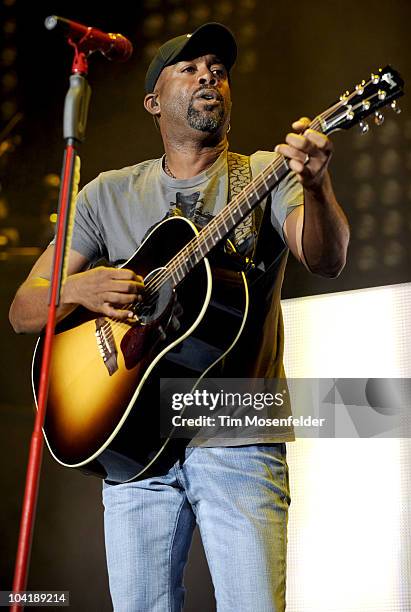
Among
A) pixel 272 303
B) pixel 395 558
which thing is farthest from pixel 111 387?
pixel 395 558

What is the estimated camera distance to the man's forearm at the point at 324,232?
148 centimetres

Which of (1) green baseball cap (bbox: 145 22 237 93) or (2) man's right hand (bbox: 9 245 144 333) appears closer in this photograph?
(2) man's right hand (bbox: 9 245 144 333)

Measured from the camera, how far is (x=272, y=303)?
5.61 ft

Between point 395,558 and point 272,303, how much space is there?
823mm

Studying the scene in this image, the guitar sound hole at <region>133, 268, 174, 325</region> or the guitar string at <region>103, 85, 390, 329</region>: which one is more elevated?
the guitar string at <region>103, 85, 390, 329</region>

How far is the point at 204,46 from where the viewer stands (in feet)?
6.35

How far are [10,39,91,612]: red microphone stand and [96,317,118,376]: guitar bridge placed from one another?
1.56ft

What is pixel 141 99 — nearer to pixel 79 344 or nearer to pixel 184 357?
pixel 79 344

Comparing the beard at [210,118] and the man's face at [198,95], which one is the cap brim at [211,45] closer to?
the man's face at [198,95]

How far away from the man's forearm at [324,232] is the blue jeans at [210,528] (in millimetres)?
397

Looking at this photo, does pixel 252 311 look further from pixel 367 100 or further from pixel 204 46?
pixel 204 46

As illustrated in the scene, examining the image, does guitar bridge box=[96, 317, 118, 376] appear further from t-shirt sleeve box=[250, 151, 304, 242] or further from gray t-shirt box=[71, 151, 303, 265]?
t-shirt sleeve box=[250, 151, 304, 242]

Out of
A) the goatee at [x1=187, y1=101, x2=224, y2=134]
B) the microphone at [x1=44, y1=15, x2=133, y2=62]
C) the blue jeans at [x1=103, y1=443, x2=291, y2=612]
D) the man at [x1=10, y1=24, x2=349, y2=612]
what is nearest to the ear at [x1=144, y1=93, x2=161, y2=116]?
the man at [x1=10, y1=24, x2=349, y2=612]

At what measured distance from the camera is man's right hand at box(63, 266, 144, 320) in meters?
1.71
